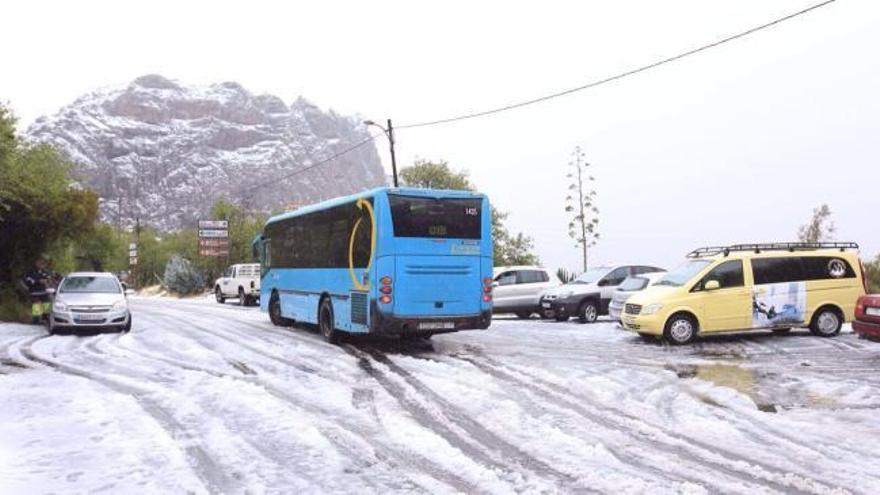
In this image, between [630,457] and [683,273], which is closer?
[630,457]

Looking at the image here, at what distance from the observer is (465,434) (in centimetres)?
656

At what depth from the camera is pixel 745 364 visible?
11.2 metres

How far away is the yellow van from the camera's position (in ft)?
45.3

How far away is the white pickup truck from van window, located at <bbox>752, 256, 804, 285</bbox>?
896 inches

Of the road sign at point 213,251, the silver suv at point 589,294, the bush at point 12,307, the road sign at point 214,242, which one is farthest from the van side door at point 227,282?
the silver suv at point 589,294

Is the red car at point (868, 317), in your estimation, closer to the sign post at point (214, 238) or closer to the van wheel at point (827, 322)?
the van wheel at point (827, 322)

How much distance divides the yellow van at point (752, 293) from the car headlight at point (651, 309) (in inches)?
0.7

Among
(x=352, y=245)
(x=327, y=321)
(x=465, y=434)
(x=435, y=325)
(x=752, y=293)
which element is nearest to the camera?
(x=465, y=434)

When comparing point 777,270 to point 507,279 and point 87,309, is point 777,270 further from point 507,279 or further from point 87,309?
point 87,309

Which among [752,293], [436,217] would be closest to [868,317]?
[752,293]

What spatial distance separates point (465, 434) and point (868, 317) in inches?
→ 329

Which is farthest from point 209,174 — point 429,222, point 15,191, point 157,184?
point 429,222

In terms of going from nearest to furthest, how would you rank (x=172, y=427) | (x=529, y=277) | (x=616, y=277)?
(x=172, y=427) < (x=616, y=277) < (x=529, y=277)

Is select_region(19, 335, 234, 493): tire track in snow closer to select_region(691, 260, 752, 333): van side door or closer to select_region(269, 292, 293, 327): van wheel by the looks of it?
select_region(269, 292, 293, 327): van wheel
